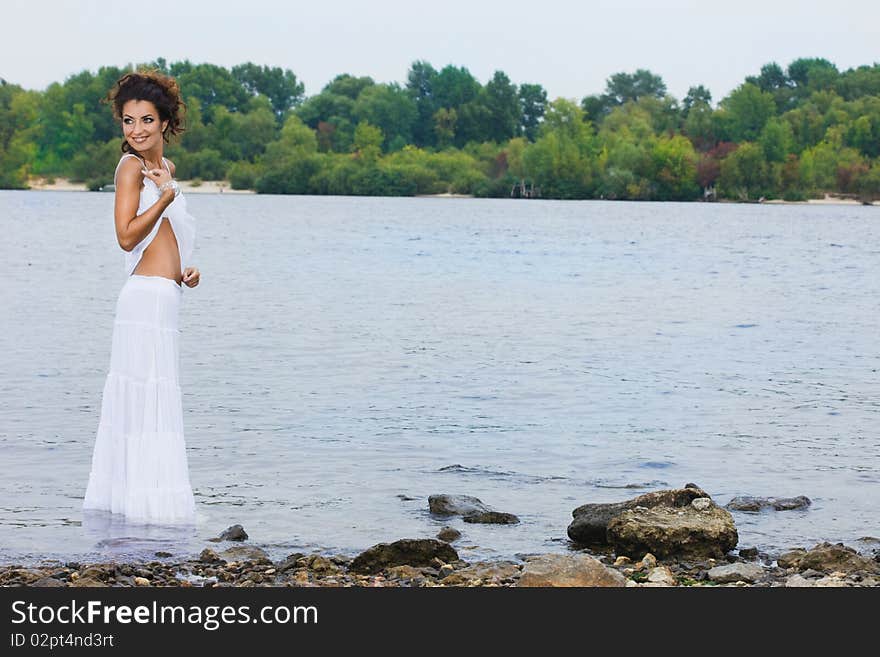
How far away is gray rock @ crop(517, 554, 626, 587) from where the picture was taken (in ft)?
31.6

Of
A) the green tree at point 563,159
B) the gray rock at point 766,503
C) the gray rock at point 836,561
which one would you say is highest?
the green tree at point 563,159

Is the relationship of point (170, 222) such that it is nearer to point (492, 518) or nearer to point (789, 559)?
point (492, 518)

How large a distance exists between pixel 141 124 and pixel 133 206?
563 millimetres

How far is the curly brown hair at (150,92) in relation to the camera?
9.91m

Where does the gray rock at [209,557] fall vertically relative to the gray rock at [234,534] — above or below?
above

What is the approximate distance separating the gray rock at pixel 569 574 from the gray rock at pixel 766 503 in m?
4.57

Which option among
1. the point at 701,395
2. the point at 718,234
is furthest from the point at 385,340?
the point at 718,234

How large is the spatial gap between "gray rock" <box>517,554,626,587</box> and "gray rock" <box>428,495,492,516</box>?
3.69 metres

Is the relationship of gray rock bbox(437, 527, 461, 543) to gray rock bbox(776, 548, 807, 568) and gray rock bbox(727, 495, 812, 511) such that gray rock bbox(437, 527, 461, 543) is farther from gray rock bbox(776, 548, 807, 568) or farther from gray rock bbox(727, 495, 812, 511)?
gray rock bbox(727, 495, 812, 511)

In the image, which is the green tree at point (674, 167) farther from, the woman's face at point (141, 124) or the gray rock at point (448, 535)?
the woman's face at point (141, 124)

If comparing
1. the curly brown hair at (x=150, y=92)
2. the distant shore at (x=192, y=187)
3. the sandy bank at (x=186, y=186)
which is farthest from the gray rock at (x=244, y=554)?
the sandy bank at (x=186, y=186)

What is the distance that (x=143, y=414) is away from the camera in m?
10.3

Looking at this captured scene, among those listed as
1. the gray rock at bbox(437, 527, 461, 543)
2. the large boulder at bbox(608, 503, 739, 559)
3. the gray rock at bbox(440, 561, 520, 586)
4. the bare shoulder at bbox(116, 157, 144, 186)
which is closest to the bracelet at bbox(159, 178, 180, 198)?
the bare shoulder at bbox(116, 157, 144, 186)

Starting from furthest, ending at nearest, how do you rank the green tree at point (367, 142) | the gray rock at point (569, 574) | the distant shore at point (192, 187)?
1. the distant shore at point (192, 187)
2. the green tree at point (367, 142)
3. the gray rock at point (569, 574)
